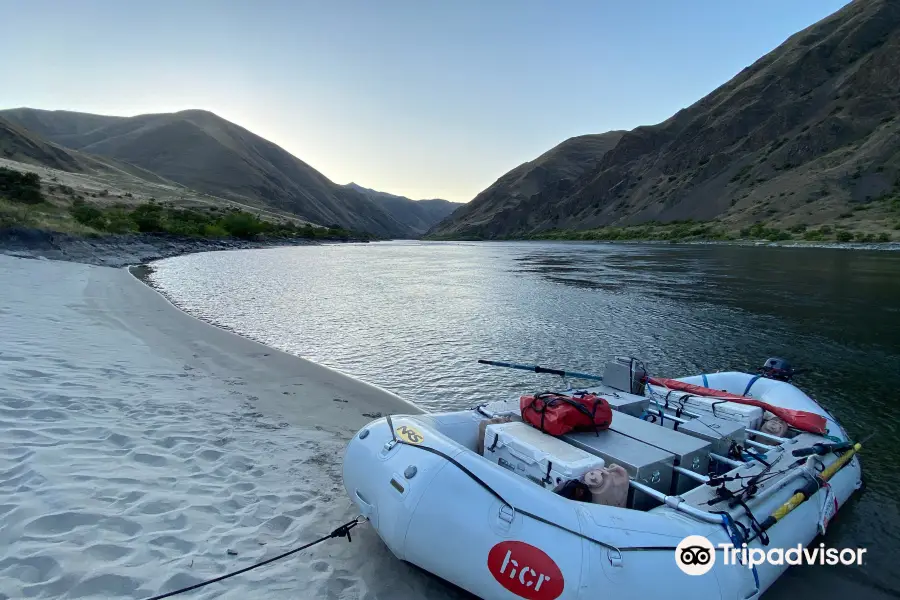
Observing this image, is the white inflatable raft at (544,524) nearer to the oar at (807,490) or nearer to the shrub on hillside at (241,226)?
the oar at (807,490)

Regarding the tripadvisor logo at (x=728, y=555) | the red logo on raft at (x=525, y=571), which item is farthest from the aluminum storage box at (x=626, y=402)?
the red logo on raft at (x=525, y=571)

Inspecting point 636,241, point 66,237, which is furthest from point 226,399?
point 636,241

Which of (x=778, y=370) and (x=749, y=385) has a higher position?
(x=778, y=370)

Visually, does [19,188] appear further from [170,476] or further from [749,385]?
[749,385]

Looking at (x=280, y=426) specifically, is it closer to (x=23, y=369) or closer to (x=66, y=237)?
(x=23, y=369)

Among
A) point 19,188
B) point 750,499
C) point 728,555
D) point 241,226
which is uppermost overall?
point 19,188

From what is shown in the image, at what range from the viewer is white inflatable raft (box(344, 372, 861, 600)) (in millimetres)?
4012

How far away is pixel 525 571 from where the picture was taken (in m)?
4.04

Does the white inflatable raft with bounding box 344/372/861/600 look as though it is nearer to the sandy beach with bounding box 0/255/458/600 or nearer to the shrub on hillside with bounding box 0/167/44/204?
the sandy beach with bounding box 0/255/458/600

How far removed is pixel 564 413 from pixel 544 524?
1.68 m

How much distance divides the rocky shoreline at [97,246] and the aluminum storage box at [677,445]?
31.0 meters

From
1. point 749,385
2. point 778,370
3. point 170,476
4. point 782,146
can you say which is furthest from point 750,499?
point 782,146

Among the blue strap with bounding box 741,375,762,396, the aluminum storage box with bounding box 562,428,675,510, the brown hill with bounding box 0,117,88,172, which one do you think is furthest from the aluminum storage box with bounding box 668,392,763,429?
the brown hill with bounding box 0,117,88,172

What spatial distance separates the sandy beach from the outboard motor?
7165 mm
